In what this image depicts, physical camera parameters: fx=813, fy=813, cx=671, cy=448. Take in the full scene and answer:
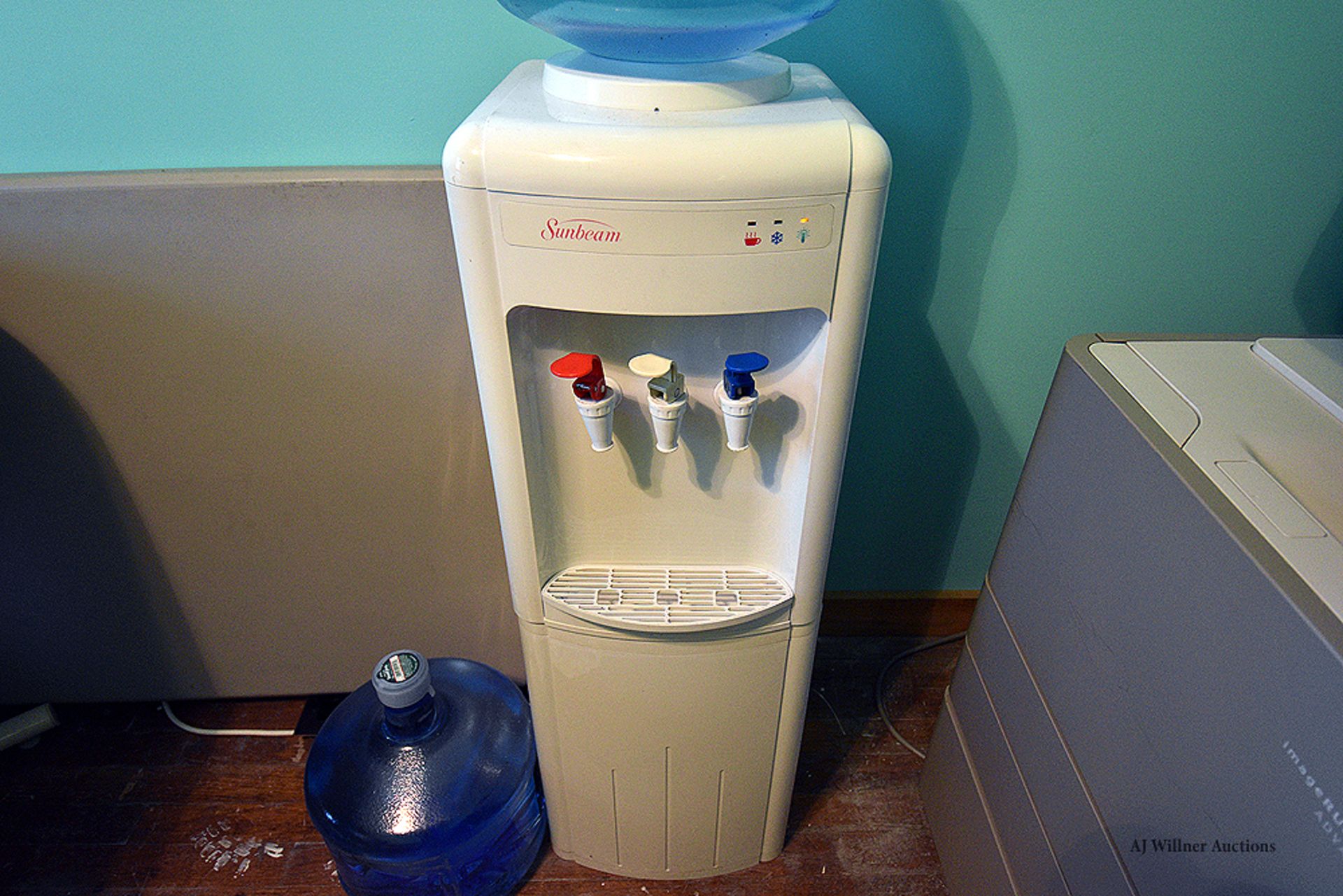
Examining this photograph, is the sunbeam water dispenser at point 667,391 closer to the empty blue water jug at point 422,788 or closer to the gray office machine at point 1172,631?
the empty blue water jug at point 422,788

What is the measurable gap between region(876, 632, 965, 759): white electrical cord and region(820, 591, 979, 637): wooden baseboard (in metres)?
0.01

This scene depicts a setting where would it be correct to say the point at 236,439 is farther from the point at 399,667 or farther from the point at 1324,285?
the point at 1324,285

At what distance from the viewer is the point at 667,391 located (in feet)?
2.22

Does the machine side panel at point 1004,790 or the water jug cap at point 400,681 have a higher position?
the water jug cap at point 400,681

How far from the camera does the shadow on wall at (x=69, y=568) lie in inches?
38.7

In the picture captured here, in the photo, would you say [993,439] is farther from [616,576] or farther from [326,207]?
[326,207]

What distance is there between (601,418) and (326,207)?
42cm

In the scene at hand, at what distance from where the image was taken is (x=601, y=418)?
0.69 meters

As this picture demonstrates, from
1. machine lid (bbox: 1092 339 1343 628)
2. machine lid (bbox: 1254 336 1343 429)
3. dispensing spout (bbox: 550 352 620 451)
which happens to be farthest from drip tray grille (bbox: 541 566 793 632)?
machine lid (bbox: 1254 336 1343 429)

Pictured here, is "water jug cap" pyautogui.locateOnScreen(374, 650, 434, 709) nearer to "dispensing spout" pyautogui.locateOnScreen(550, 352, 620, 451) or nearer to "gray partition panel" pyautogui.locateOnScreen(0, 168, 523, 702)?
"gray partition panel" pyautogui.locateOnScreen(0, 168, 523, 702)

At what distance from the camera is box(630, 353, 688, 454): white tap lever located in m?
0.66

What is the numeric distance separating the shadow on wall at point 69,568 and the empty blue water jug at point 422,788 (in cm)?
32

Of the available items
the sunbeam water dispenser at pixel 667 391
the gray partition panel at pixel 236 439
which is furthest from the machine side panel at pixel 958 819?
the gray partition panel at pixel 236 439

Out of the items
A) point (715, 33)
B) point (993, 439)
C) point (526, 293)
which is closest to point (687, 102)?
point (715, 33)
